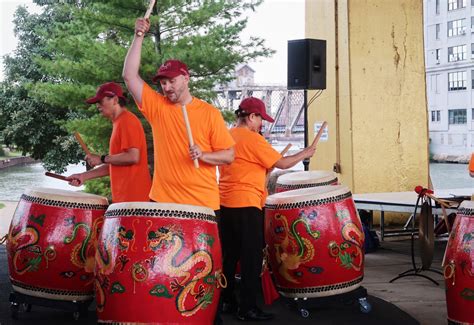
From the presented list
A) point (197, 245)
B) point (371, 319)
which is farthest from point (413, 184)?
point (197, 245)

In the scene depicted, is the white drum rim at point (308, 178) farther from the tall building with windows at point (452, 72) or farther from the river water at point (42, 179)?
the tall building with windows at point (452, 72)

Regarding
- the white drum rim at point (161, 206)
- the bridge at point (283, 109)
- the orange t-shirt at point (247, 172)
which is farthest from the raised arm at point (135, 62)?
the bridge at point (283, 109)

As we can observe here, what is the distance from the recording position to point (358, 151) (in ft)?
31.0

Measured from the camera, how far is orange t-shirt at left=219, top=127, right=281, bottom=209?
4.70m

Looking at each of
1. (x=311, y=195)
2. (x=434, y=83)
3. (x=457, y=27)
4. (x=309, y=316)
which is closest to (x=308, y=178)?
(x=311, y=195)

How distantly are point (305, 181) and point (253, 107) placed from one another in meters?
1.03

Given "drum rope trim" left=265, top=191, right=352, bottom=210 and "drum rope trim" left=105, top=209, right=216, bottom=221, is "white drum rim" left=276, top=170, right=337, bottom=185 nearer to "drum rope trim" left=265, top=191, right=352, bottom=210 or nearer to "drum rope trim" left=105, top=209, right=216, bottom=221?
"drum rope trim" left=265, top=191, right=352, bottom=210

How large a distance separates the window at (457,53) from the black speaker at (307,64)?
4.45 metres

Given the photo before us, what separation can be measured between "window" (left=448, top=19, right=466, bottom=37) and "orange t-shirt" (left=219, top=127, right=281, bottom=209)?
28.4ft

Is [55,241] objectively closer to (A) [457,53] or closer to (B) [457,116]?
(B) [457,116]

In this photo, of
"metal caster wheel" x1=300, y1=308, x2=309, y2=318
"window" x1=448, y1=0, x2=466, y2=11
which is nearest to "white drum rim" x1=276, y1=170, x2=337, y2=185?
"metal caster wheel" x1=300, y1=308, x2=309, y2=318

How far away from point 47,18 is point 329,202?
16.8m

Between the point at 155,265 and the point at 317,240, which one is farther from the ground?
the point at 155,265

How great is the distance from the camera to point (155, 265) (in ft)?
11.3
